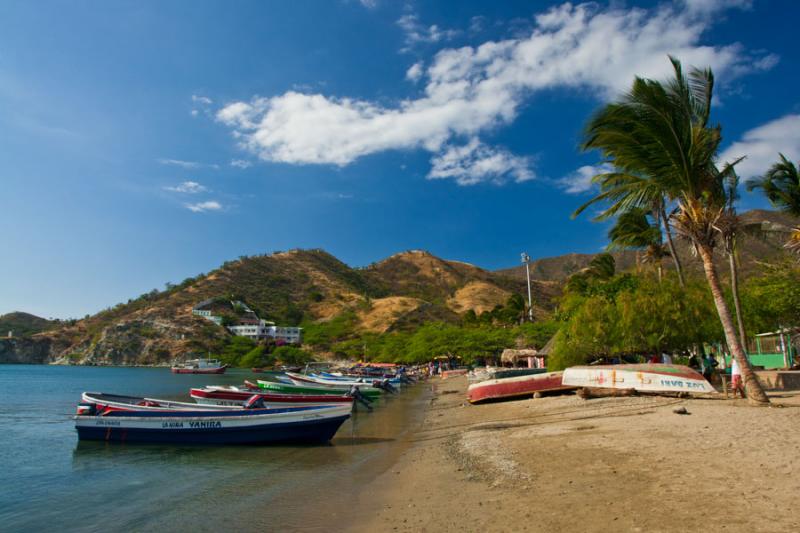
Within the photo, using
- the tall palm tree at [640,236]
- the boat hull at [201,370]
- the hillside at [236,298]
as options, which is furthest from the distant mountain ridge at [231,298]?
the tall palm tree at [640,236]

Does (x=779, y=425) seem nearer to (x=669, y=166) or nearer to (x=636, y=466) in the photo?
(x=636, y=466)

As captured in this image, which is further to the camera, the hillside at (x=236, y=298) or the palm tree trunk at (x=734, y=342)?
the hillside at (x=236, y=298)

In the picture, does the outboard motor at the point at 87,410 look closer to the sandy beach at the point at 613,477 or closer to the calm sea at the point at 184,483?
the calm sea at the point at 184,483

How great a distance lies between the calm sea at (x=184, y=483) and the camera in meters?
9.13

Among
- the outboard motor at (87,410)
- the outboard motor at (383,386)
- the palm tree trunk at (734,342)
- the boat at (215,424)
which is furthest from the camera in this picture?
the outboard motor at (383,386)

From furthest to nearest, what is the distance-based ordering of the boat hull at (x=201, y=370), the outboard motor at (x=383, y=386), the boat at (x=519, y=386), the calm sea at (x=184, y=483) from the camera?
the boat hull at (x=201, y=370) < the outboard motor at (x=383, y=386) < the boat at (x=519, y=386) < the calm sea at (x=184, y=483)

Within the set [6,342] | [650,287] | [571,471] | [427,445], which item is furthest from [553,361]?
[6,342]

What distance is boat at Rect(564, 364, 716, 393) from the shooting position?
16547mm

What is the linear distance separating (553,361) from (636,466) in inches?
874

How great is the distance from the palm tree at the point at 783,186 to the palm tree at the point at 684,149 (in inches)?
473

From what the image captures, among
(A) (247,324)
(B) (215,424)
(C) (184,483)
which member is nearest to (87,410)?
(B) (215,424)

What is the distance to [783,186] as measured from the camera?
23031mm

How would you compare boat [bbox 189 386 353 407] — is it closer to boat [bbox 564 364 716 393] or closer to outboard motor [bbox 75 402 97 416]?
outboard motor [bbox 75 402 97 416]

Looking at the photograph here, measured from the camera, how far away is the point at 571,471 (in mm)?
8656
